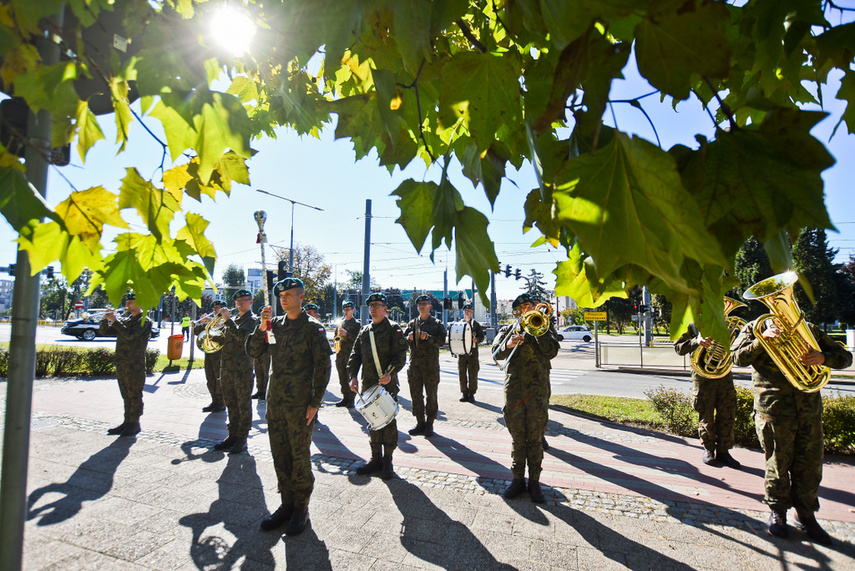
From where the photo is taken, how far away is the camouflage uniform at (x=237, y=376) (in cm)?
588

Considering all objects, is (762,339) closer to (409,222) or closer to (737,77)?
(737,77)

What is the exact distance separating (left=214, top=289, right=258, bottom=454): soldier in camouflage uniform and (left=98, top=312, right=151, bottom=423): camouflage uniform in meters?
1.27

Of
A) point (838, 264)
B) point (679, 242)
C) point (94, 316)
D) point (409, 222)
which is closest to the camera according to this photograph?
point (679, 242)

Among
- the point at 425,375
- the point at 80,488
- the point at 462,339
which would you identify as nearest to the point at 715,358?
the point at 425,375

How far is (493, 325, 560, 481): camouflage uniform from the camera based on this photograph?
4336 mm

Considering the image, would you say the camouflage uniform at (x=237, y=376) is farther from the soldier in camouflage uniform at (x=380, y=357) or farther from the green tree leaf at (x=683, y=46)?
the green tree leaf at (x=683, y=46)

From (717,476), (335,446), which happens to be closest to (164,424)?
(335,446)

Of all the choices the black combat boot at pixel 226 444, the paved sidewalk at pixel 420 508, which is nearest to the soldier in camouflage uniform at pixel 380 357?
the paved sidewalk at pixel 420 508

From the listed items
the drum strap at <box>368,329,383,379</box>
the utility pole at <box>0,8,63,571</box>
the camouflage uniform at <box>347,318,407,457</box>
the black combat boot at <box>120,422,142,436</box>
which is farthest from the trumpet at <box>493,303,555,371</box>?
the black combat boot at <box>120,422,142,436</box>

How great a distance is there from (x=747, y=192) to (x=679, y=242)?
258 mm

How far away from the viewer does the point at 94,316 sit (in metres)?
31.3

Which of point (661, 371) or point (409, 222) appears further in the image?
point (661, 371)

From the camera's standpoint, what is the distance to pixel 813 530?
3.44 meters

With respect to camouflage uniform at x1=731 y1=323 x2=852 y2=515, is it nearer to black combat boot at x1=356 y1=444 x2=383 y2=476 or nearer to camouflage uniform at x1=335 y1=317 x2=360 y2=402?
black combat boot at x1=356 y1=444 x2=383 y2=476
